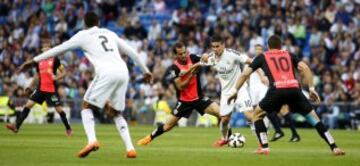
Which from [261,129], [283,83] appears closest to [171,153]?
[261,129]

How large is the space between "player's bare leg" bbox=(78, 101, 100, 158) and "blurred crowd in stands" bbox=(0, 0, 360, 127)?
18.7 meters

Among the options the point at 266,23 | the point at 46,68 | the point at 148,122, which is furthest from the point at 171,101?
the point at 46,68

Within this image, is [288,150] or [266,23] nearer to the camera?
[288,150]

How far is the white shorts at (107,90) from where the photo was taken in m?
16.1

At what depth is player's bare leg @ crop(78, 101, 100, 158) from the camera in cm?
1588

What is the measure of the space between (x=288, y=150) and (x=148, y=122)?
1859cm

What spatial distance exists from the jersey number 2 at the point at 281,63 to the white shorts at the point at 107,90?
9.52 ft

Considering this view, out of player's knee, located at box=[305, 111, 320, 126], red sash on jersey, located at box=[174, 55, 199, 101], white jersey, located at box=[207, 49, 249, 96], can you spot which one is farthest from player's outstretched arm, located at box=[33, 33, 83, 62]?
white jersey, located at box=[207, 49, 249, 96]

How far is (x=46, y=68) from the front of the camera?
84.7 ft

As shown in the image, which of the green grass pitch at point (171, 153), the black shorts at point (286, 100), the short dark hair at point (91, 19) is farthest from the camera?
the black shorts at point (286, 100)

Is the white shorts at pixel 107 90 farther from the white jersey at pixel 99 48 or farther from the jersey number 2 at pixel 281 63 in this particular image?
the jersey number 2 at pixel 281 63

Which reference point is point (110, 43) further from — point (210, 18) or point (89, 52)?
point (210, 18)

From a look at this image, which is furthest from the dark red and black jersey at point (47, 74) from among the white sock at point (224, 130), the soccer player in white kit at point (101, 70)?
the soccer player in white kit at point (101, 70)

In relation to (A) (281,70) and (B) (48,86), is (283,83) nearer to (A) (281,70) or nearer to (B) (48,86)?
(A) (281,70)
